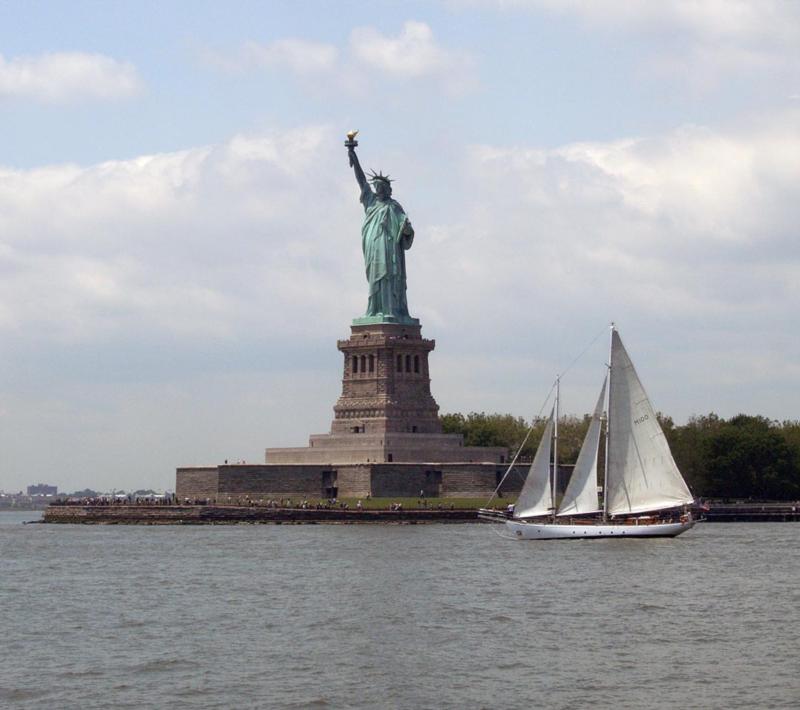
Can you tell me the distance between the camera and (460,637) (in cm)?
5075

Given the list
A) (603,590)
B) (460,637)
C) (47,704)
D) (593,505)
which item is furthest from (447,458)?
(47,704)

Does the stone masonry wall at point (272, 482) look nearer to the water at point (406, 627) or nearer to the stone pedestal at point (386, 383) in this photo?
the stone pedestal at point (386, 383)

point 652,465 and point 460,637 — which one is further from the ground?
point 652,465

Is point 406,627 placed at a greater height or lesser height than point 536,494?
lesser

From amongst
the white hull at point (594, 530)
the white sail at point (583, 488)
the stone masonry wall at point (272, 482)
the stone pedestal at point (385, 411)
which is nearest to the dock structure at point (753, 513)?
the stone pedestal at point (385, 411)

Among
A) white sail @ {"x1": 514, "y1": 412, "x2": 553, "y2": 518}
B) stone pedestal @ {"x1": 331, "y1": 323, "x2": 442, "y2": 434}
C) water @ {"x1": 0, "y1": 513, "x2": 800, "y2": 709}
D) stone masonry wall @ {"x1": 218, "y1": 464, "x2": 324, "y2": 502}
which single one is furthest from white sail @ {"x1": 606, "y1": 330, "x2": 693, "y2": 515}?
stone pedestal @ {"x1": 331, "y1": 323, "x2": 442, "y2": 434}

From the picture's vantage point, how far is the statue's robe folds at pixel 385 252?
12825 cm

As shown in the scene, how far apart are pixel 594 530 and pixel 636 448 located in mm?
4513

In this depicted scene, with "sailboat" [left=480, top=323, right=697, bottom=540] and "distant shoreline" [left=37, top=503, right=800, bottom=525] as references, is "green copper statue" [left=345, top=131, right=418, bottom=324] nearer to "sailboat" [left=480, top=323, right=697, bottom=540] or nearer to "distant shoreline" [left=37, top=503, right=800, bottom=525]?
"distant shoreline" [left=37, top=503, right=800, bottom=525]

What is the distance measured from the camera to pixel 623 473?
88250mm

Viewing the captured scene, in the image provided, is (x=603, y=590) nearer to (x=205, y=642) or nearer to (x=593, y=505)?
(x=205, y=642)

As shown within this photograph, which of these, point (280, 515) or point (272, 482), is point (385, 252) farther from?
point (280, 515)

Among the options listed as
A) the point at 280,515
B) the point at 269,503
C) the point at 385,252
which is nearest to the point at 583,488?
the point at 280,515

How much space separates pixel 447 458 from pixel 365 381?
321 inches
